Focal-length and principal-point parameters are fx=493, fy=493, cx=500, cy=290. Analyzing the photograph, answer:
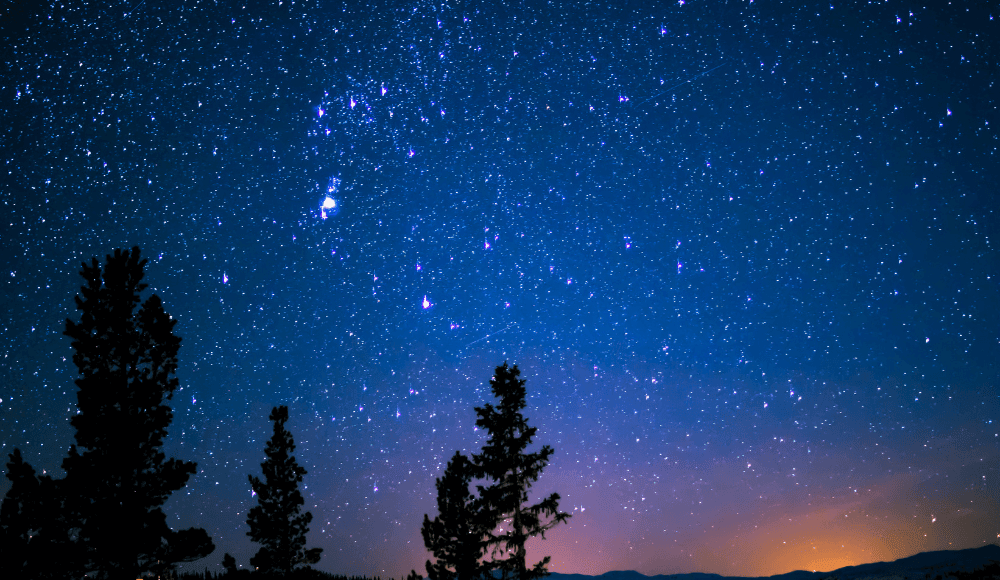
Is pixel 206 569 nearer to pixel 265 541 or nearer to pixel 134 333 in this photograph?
pixel 265 541

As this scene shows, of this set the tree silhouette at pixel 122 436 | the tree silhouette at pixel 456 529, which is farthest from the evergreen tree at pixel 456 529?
the tree silhouette at pixel 122 436

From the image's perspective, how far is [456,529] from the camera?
20547mm

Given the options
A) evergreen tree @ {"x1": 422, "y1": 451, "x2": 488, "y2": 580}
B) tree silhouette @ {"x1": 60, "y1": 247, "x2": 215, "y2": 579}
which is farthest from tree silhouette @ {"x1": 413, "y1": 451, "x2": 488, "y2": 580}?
tree silhouette @ {"x1": 60, "y1": 247, "x2": 215, "y2": 579}

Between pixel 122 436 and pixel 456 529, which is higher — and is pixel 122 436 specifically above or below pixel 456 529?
above

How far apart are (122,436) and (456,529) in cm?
1250

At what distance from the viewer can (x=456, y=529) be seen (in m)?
20.5

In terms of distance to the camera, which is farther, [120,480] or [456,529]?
[456,529]

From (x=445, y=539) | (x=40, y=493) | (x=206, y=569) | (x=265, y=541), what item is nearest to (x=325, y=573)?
(x=265, y=541)

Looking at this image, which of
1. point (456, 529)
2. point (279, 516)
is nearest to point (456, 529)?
point (456, 529)

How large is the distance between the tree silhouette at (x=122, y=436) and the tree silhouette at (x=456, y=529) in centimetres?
878

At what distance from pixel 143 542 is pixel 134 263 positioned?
8.13 metres

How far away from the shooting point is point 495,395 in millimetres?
19578

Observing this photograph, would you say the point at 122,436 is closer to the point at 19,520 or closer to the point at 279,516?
the point at 19,520

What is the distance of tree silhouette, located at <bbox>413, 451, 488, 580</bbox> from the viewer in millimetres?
19359
